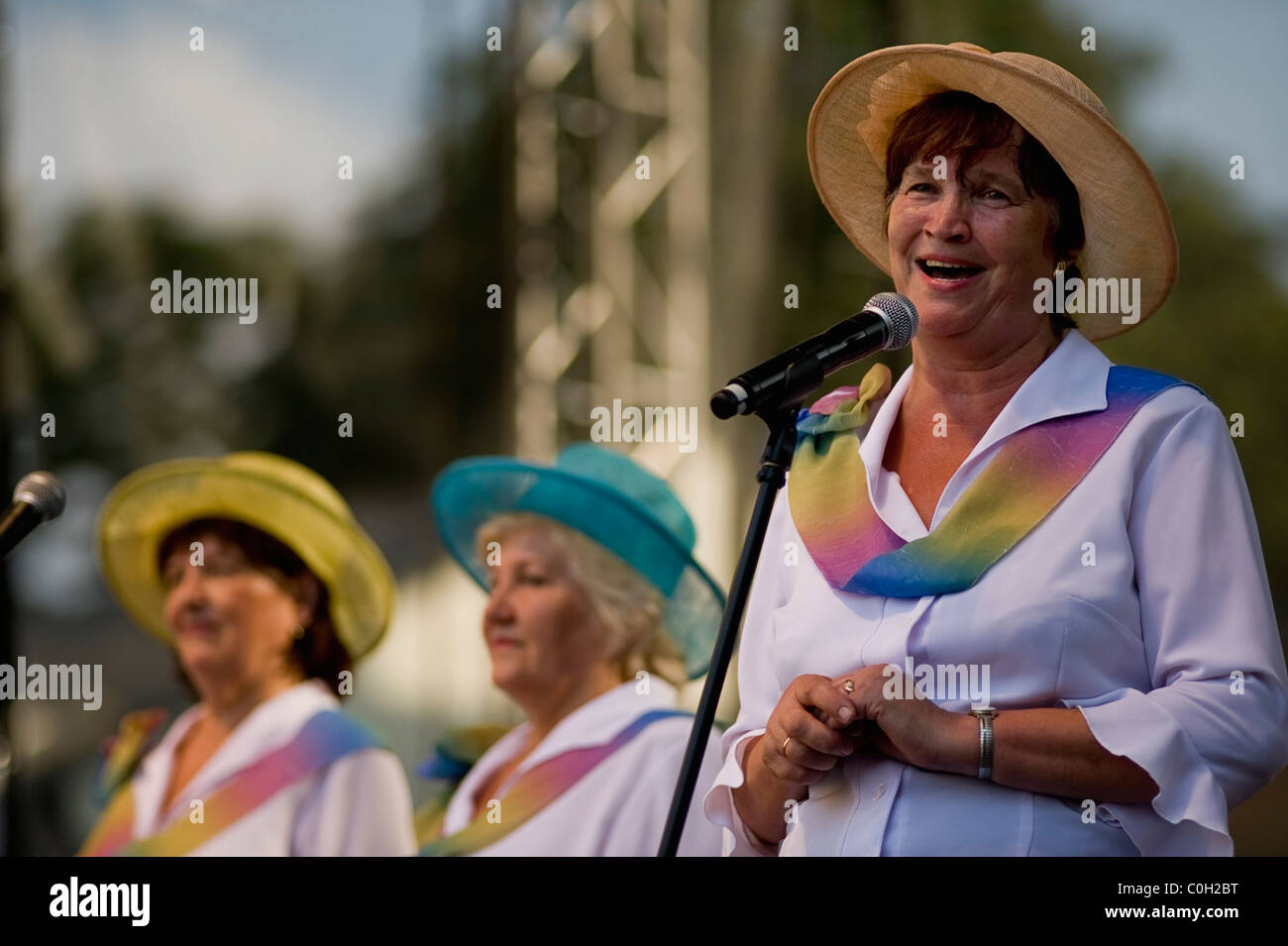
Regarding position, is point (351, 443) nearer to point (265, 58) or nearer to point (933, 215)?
point (265, 58)

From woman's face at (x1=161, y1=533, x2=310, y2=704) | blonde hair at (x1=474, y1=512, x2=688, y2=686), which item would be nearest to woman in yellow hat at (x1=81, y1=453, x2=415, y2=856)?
woman's face at (x1=161, y1=533, x2=310, y2=704)

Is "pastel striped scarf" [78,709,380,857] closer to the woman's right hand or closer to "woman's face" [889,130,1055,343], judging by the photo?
the woman's right hand

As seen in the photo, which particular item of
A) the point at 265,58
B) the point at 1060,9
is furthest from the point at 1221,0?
the point at 265,58

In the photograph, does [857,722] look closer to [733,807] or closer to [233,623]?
[733,807]

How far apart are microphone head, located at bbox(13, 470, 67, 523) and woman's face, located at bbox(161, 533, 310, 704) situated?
128cm

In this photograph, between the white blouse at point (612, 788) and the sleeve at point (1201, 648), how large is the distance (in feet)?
2.89

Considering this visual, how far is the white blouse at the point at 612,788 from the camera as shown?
2.70 m

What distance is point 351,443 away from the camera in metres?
5.85

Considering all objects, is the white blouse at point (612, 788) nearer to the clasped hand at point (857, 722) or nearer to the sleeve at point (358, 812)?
the sleeve at point (358, 812)

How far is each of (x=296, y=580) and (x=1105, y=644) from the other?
206 cm

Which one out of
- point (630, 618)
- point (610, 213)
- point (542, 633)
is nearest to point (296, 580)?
point (542, 633)

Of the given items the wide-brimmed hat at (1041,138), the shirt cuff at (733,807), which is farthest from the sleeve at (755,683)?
the wide-brimmed hat at (1041,138)

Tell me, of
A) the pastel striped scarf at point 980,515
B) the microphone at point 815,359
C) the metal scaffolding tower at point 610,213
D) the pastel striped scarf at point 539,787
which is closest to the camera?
the microphone at point 815,359
